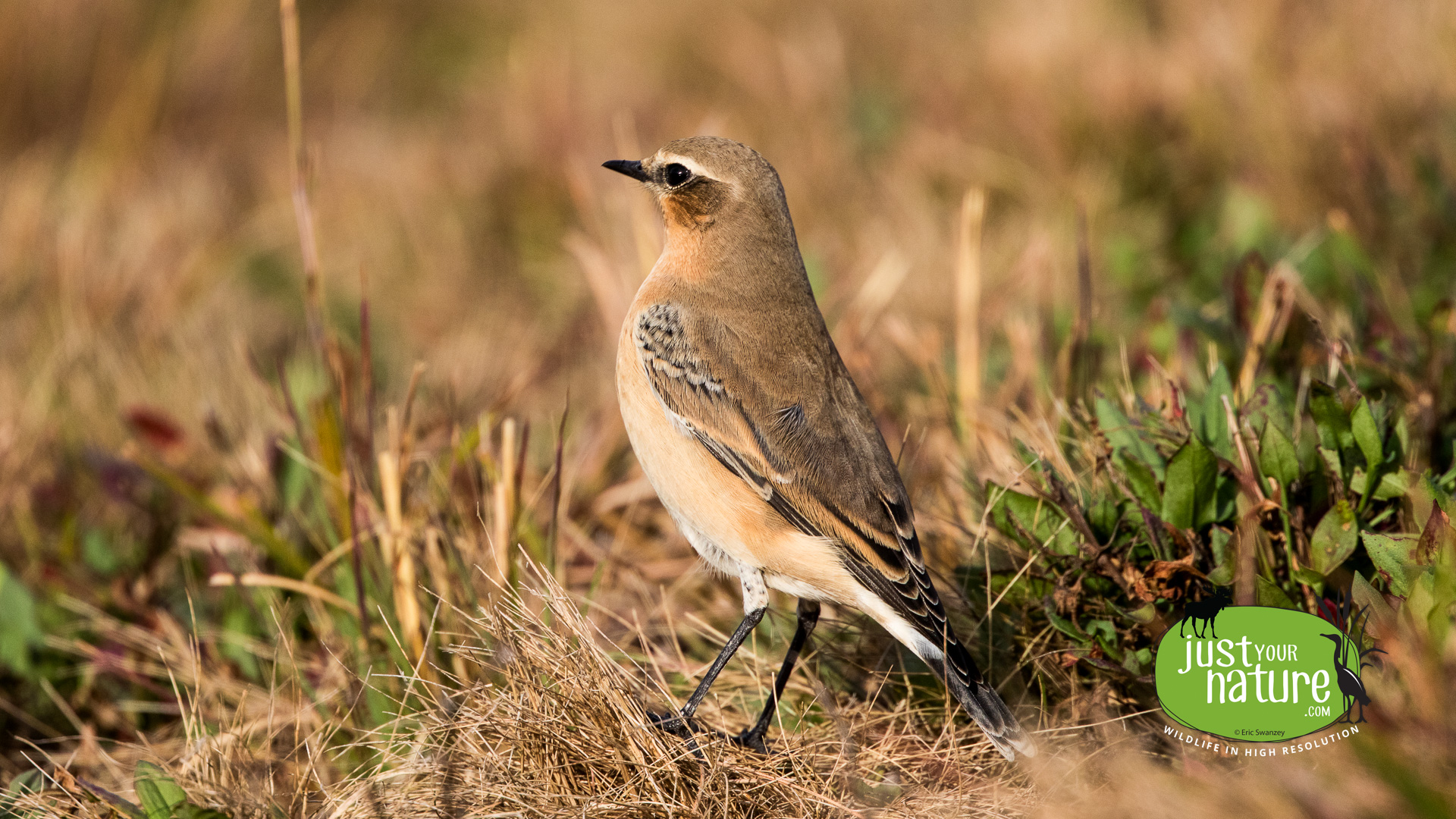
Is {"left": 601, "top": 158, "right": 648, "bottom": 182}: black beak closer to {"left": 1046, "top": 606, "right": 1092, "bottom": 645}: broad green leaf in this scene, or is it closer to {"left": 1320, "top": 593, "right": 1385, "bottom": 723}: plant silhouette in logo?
{"left": 1046, "top": 606, "right": 1092, "bottom": 645}: broad green leaf

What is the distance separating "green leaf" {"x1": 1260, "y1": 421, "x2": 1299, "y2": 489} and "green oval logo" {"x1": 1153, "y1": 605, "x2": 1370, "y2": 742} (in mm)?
435

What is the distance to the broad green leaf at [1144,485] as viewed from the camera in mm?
3264

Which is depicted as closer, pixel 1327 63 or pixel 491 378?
pixel 491 378

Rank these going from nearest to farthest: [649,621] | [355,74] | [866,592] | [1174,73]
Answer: [866,592]
[649,621]
[1174,73]
[355,74]

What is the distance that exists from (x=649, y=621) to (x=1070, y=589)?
1537mm

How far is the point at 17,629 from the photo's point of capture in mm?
4121

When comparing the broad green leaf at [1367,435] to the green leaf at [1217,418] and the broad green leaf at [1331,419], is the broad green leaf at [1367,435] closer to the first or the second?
the broad green leaf at [1331,419]

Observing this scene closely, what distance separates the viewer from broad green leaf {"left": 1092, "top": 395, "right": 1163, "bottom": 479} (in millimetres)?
3426

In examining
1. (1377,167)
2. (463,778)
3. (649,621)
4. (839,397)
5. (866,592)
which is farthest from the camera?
(1377,167)

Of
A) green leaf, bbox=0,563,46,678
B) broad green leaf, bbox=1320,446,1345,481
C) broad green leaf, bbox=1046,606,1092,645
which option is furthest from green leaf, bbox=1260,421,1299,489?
green leaf, bbox=0,563,46,678

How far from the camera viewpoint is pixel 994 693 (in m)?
2.93

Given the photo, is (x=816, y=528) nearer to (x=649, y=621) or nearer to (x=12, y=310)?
(x=649, y=621)

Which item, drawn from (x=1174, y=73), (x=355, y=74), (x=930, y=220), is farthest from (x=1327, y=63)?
(x=355, y=74)

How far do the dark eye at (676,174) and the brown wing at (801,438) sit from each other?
1.66 feet
